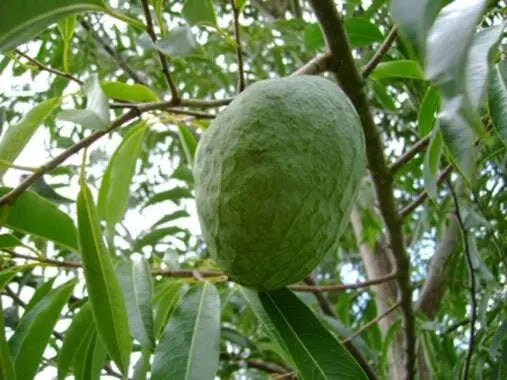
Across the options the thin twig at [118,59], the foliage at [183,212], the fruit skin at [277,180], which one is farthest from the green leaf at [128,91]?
the thin twig at [118,59]

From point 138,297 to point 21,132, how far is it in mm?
251

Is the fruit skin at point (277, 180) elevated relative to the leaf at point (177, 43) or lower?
lower

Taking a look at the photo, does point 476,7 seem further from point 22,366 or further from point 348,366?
point 22,366

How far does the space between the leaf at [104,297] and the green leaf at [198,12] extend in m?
0.28

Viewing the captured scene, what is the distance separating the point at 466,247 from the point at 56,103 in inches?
30.3

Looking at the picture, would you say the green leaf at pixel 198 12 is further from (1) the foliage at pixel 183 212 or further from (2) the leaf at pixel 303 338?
(2) the leaf at pixel 303 338

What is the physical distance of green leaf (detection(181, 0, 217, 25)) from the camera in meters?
0.87

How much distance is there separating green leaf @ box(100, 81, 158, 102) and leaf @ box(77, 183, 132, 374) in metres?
0.21

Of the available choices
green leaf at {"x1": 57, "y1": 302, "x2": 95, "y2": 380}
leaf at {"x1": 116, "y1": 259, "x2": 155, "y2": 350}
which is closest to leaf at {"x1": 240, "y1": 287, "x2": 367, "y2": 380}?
leaf at {"x1": 116, "y1": 259, "x2": 155, "y2": 350}

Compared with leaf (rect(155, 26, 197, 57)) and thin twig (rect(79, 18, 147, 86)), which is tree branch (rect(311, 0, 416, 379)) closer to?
leaf (rect(155, 26, 197, 57))

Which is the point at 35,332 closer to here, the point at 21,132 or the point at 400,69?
the point at 21,132

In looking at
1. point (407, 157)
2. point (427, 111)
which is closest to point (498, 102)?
point (427, 111)

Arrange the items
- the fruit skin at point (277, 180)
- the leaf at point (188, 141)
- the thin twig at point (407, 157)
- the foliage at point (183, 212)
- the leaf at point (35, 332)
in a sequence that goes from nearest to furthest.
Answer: the foliage at point (183, 212)
the fruit skin at point (277, 180)
the leaf at point (35, 332)
the thin twig at point (407, 157)
the leaf at point (188, 141)

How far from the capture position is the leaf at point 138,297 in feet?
2.72
